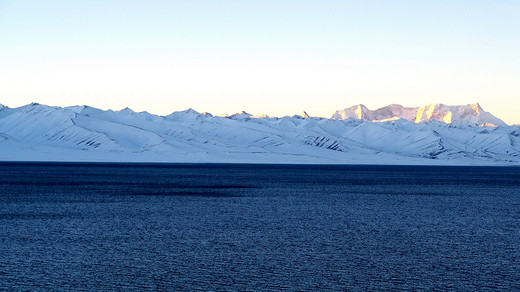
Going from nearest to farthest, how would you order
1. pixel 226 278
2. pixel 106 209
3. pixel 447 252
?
pixel 226 278 < pixel 447 252 < pixel 106 209

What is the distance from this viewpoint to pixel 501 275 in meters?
29.5

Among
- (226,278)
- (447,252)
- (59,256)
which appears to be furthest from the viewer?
(447,252)

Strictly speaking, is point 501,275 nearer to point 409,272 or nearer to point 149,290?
point 409,272

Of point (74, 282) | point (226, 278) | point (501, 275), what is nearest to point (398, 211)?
point (501, 275)

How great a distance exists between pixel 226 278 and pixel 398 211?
33167 mm

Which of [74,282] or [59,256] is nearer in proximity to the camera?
[74,282]

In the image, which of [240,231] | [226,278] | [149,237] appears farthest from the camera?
[240,231]

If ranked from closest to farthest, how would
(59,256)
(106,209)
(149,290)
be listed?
(149,290), (59,256), (106,209)

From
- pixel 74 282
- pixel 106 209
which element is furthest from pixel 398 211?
pixel 74 282

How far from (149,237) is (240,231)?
5.99 meters

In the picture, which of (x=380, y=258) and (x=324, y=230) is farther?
(x=324, y=230)

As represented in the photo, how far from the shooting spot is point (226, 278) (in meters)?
28.1

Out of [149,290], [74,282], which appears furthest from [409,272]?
[74,282]

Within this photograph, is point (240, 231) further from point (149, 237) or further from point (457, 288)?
point (457, 288)
